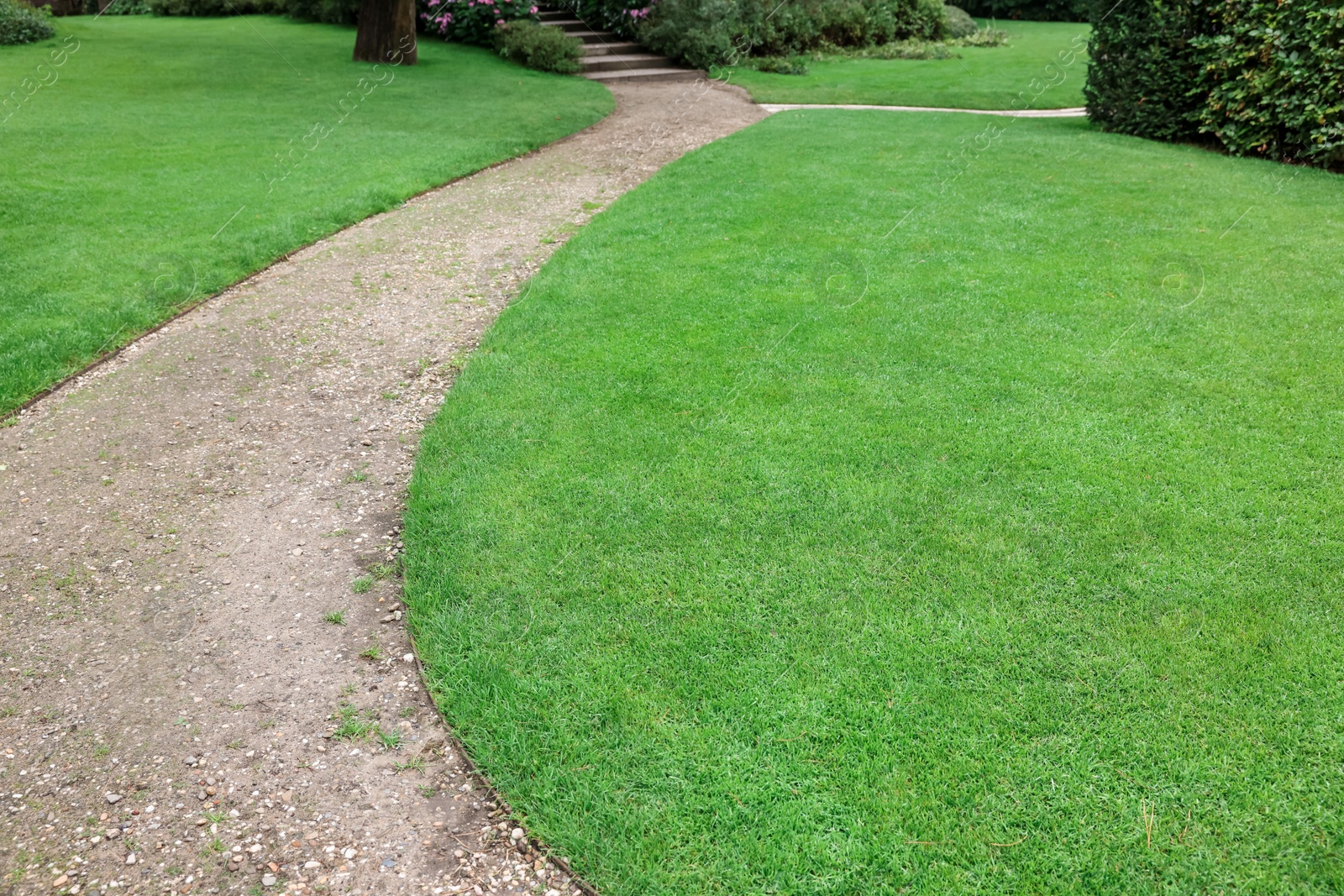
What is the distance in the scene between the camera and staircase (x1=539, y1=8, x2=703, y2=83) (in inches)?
673

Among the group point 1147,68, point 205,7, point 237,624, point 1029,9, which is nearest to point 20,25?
point 205,7

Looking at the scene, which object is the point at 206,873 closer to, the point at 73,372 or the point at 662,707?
the point at 662,707

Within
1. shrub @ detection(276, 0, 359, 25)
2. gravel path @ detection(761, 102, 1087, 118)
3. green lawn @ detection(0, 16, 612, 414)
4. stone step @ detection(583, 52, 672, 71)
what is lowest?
green lawn @ detection(0, 16, 612, 414)

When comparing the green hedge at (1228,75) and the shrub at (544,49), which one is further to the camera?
the shrub at (544,49)

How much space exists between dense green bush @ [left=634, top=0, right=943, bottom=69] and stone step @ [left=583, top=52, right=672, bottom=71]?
0.24 meters

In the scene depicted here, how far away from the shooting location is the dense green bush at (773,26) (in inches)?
688

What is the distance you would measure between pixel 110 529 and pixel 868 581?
155 inches

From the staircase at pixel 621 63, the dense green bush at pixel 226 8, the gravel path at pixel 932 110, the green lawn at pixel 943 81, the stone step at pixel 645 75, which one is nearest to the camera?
the gravel path at pixel 932 110

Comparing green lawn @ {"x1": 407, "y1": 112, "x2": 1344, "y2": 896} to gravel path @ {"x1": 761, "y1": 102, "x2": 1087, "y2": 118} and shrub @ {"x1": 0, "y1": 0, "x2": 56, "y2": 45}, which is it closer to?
gravel path @ {"x1": 761, "y1": 102, "x2": 1087, "y2": 118}

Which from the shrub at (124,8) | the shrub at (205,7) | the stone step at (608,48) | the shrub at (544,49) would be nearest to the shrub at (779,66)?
the stone step at (608,48)

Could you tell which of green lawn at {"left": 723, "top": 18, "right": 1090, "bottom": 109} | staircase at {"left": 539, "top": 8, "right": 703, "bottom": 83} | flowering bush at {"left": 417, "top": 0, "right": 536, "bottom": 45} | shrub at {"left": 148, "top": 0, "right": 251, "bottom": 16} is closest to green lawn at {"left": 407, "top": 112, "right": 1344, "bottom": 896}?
green lawn at {"left": 723, "top": 18, "right": 1090, "bottom": 109}

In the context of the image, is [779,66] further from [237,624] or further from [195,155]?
[237,624]

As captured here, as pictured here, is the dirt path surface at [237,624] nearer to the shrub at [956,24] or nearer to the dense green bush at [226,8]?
the dense green bush at [226,8]

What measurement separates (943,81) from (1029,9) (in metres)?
21.2
